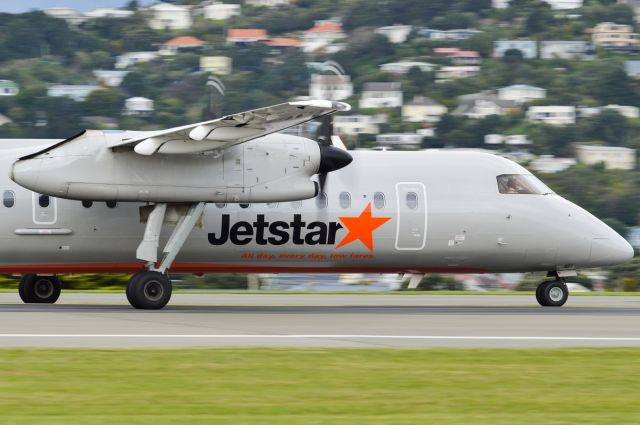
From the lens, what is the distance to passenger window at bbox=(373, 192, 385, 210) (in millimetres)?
24250

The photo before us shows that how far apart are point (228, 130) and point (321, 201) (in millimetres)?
3111

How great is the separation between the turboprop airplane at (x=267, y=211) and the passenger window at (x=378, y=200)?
0.03 metres

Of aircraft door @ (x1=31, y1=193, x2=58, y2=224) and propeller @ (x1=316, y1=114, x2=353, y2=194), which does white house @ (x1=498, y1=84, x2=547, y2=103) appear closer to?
propeller @ (x1=316, y1=114, x2=353, y2=194)

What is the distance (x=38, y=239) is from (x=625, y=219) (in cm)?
8315

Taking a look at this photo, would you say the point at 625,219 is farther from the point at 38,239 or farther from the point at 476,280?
the point at 38,239

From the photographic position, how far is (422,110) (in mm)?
179750

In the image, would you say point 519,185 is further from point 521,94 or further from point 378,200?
point 521,94

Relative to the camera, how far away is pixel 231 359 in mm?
14773

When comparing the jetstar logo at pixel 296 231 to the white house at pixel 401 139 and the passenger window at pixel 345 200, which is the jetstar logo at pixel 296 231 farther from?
the white house at pixel 401 139

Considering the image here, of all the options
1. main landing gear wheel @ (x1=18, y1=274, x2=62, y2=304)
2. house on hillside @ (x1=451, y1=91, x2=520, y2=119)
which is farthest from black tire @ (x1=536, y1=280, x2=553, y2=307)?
house on hillside @ (x1=451, y1=91, x2=520, y2=119)

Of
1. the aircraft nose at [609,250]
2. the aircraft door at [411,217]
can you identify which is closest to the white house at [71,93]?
the aircraft door at [411,217]

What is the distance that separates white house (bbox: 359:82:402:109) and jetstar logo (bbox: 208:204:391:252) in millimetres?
160826

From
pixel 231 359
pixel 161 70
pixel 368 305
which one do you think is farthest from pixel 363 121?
pixel 231 359

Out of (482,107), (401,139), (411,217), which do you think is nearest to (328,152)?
(411,217)
